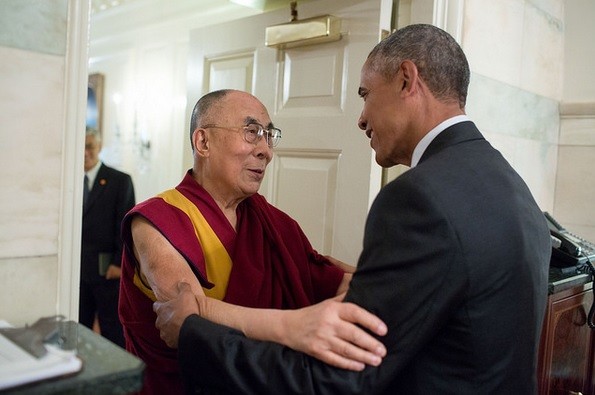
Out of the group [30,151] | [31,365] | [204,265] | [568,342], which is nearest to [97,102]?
[204,265]

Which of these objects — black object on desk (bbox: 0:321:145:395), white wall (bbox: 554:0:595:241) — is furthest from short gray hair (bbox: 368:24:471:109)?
white wall (bbox: 554:0:595:241)

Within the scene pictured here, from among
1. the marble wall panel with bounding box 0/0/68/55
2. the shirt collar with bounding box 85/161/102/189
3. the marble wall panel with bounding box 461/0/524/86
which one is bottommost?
the shirt collar with bounding box 85/161/102/189

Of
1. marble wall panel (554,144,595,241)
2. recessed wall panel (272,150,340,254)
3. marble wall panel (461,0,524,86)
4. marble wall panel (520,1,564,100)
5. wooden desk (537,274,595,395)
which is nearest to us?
wooden desk (537,274,595,395)

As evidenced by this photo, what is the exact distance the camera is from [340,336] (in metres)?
0.96

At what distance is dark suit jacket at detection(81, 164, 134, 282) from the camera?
290cm

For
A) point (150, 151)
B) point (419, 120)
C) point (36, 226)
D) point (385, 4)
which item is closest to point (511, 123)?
point (385, 4)

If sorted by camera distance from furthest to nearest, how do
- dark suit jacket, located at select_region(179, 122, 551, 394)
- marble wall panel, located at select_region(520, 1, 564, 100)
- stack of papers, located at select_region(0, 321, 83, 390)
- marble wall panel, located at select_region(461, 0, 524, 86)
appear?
marble wall panel, located at select_region(520, 1, 564, 100), marble wall panel, located at select_region(461, 0, 524, 86), dark suit jacket, located at select_region(179, 122, 551, 394), stack of papers, located at select_region(0, 321, 83, 390)

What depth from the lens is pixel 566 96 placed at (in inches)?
102

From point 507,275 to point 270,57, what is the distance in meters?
1.55

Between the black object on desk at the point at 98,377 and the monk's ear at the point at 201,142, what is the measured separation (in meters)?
0.88

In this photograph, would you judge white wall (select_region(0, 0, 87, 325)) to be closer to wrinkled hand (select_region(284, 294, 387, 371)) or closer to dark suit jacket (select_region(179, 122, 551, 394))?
dark suit jacket (select_region(179, 122, 551, 394))

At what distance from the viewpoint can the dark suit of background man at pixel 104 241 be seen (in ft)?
9.55

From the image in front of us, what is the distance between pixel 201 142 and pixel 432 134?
2.44ft

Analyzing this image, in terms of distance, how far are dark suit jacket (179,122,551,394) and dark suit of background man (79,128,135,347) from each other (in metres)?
2.04
